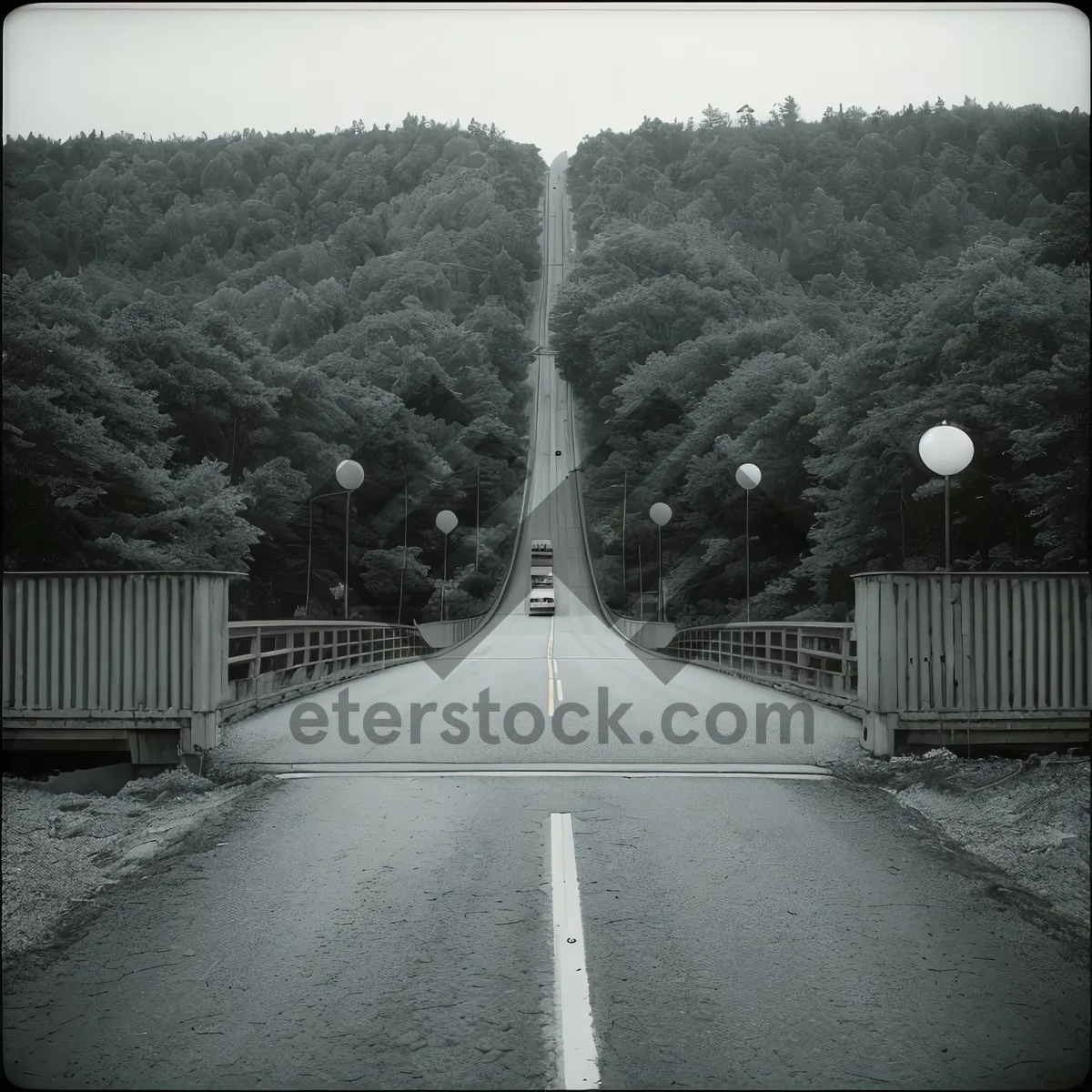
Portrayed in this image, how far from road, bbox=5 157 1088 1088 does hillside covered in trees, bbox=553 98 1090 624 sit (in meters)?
2.43

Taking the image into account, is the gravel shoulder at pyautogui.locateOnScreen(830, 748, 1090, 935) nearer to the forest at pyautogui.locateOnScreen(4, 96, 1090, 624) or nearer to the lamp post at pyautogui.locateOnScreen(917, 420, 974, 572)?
the forest at pyautogui.locateOnScreen(4, 96, 1090, 624)

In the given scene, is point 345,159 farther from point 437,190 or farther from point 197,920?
point 197,920

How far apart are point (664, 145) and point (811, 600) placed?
54.6 metres

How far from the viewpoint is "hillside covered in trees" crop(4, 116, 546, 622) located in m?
19.8

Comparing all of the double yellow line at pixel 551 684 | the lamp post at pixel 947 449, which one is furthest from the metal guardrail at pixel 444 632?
the lamp post at pixel 947 449

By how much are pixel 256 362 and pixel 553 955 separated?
35653 millimetres

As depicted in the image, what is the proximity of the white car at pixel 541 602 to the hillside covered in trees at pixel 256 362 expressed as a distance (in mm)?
3835

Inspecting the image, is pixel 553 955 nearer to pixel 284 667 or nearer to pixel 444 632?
pixel 284 667

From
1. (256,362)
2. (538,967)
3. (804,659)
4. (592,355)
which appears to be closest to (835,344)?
(256,362)

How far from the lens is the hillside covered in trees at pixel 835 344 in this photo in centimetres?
2033

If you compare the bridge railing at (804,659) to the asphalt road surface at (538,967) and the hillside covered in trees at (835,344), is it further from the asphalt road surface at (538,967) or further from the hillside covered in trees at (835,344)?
the asphalt road surface at (538,967)

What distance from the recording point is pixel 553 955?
13.1 ft

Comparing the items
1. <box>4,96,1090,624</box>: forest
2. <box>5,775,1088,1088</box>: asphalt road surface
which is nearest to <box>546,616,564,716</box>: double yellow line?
<box>5,775,1088,1088</box>: asphalt road surface

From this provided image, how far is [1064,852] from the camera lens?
5.25 meters
